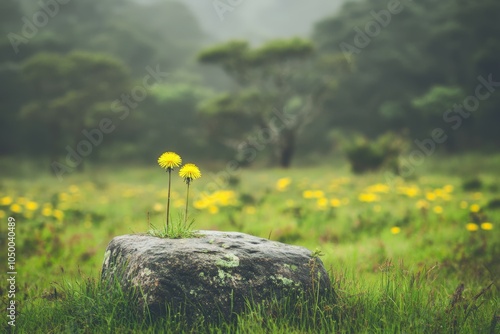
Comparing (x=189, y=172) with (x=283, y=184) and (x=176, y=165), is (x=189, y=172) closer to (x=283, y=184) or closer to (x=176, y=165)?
(x=176, y=165)

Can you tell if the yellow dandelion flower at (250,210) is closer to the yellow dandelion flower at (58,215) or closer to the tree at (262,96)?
the yellow dandelion flower at (58,215)

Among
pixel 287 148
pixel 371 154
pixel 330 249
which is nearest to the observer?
pixel 330 249

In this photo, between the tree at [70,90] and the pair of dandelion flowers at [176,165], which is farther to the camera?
the tree at [70,90]

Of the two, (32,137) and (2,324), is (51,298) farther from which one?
(32,137)

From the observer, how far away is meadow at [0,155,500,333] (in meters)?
2.69

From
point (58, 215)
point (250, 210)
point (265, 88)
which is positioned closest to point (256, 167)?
point (265, 88)

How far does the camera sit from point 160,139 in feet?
82.1

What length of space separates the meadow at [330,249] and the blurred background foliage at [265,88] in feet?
26.0

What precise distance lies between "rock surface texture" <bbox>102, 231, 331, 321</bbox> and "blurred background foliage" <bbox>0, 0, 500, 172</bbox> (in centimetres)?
1247

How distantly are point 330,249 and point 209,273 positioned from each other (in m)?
2.71

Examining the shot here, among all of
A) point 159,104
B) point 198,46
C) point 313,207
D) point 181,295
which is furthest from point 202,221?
point 198,46

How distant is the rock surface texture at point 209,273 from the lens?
2.64 metres

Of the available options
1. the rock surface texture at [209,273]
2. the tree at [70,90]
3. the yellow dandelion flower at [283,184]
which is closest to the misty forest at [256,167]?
the rock surface texture at [209,273]

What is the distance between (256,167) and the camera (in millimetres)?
21250
